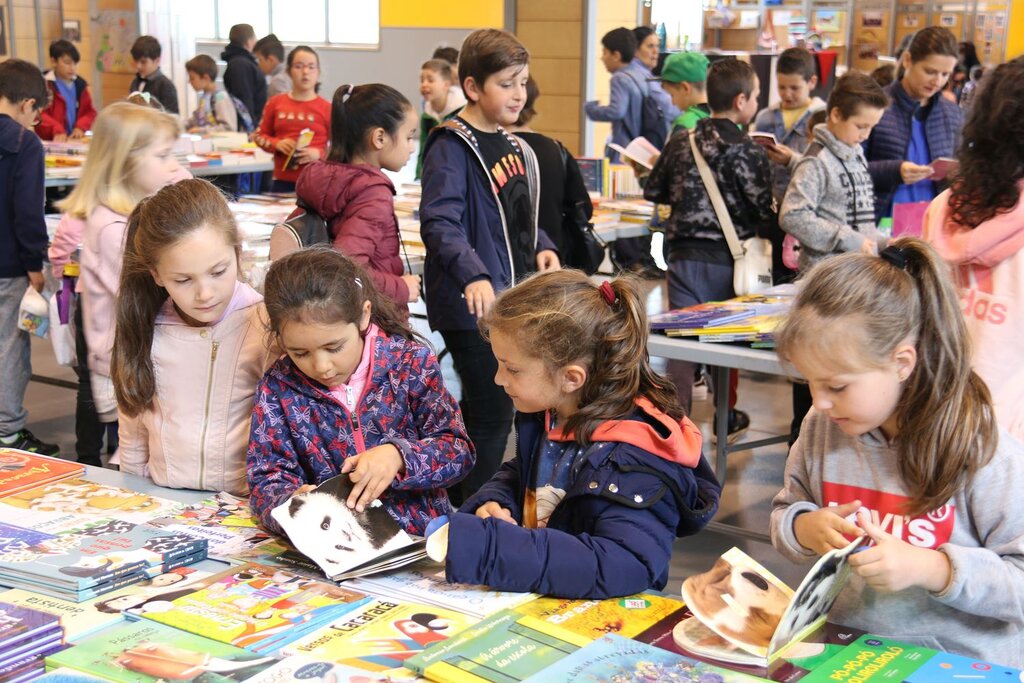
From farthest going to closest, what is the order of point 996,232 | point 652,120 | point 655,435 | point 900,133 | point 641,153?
point 652,120
point 641,153
point 900,133
point 996,232
point 655,435

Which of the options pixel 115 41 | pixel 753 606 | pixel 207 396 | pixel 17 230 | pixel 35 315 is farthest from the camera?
pixel 115 41

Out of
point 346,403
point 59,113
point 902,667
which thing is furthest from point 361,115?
point 59,113

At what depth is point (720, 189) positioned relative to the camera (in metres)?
4.52

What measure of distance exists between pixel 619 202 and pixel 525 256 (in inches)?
105

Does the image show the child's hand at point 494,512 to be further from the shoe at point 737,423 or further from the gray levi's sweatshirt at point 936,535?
the shoe at point 737,423

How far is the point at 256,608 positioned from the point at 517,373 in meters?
0.55

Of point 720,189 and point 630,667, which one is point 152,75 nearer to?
point 720,189

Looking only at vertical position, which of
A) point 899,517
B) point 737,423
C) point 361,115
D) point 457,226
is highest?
point 361,115

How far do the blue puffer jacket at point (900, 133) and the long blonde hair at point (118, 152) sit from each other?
3.10m

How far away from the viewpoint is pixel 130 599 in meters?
1.68

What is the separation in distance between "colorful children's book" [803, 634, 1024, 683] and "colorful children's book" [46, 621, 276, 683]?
721 millimetres

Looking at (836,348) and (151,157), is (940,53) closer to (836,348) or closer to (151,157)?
(151,157)

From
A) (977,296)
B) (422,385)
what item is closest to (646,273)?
(977,296)

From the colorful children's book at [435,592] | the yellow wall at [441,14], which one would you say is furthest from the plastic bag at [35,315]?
the yellow wall at [441,14]
